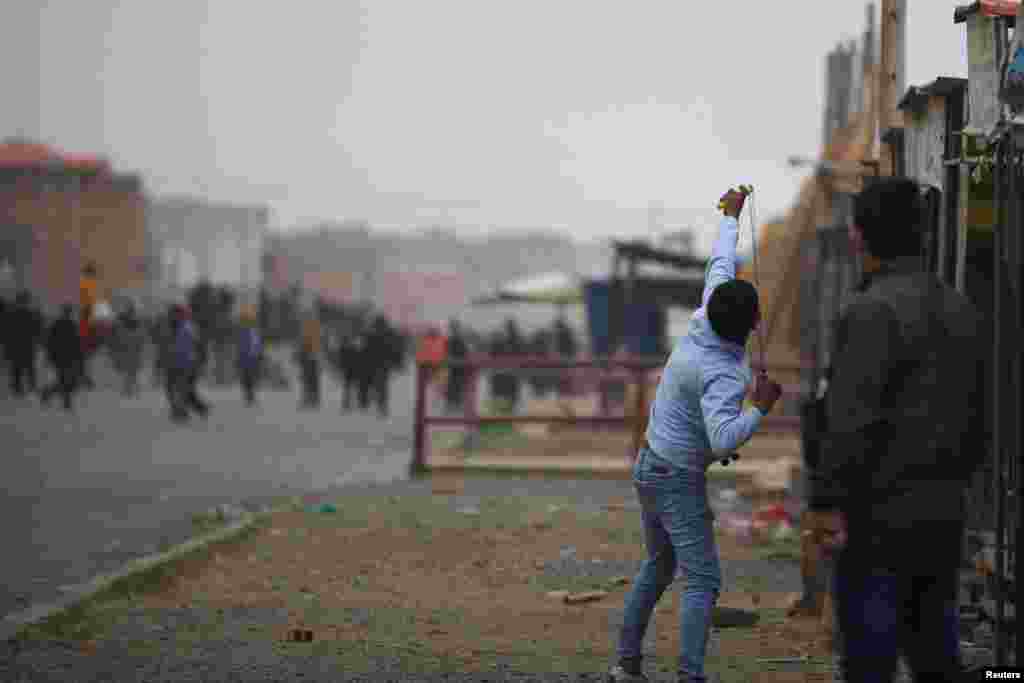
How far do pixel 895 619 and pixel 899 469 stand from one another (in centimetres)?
43

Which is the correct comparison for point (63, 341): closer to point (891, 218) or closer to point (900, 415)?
point (891, 218)

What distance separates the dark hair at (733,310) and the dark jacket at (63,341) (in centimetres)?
2434

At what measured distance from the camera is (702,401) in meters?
6.56

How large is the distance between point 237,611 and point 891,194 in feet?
17.0

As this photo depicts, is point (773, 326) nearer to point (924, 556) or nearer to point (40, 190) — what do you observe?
point (924, 556)

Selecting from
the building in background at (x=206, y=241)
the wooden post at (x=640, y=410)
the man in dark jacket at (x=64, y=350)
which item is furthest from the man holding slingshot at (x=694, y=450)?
the building in background at (x=206, y=241)

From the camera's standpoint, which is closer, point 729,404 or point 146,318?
point 729,404

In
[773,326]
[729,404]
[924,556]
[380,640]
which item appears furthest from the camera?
[773,326]

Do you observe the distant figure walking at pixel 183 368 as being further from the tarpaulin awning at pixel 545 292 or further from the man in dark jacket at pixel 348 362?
the tarpaulin awning at pixel 545 292

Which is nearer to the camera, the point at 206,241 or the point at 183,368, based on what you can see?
the point at 183,368

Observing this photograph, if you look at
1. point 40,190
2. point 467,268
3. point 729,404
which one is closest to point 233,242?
point 40,190

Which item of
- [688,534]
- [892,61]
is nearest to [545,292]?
[892,61]

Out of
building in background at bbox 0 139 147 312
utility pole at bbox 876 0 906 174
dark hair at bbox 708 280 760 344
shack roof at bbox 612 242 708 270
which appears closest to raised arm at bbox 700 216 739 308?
dark hair at bbox 708 280 760 344

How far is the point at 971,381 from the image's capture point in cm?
501
